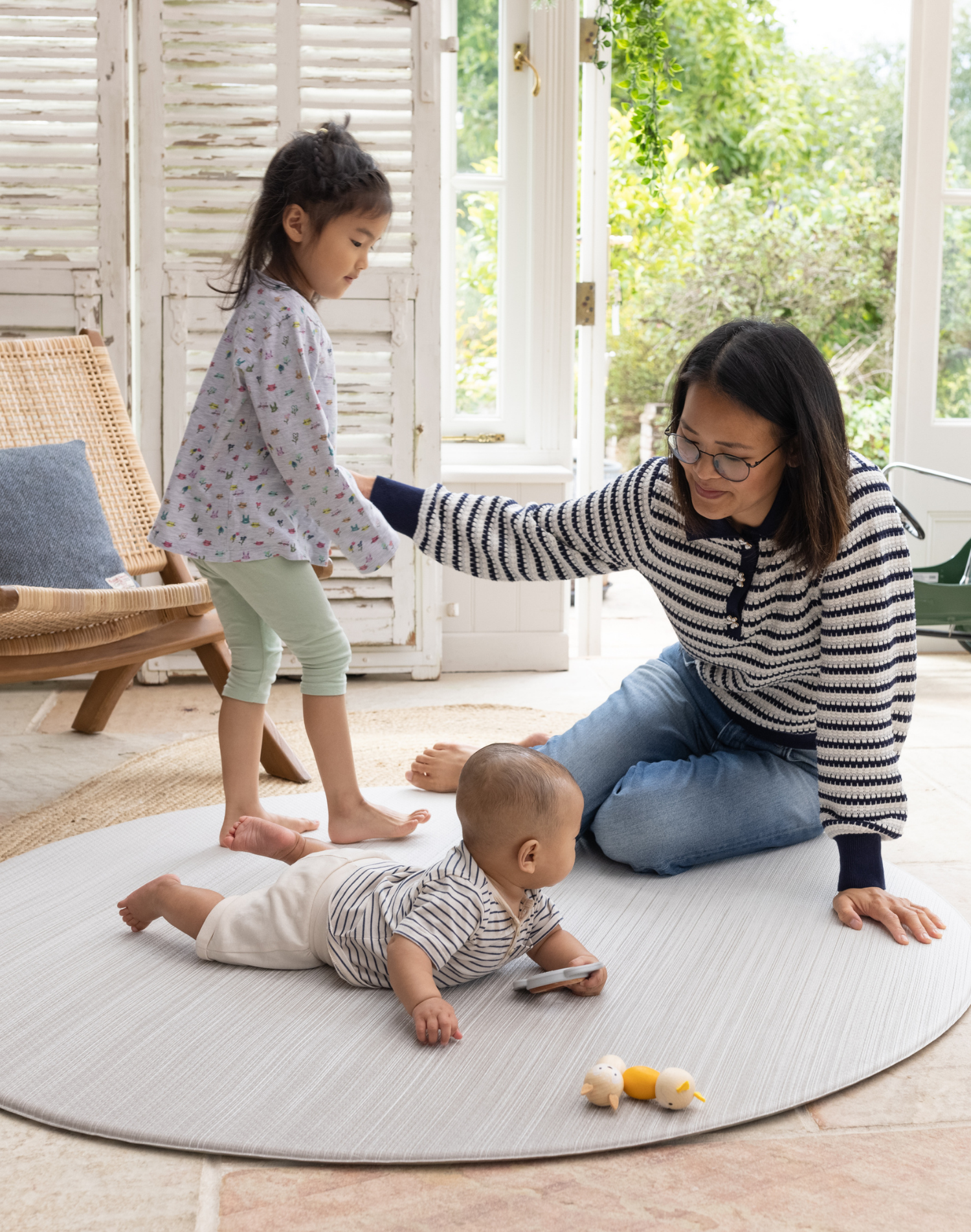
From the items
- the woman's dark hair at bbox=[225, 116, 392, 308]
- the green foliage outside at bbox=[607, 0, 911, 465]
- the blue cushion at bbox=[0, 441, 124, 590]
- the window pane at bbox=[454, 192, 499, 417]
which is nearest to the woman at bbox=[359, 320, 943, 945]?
the woman's dark hair at bbox=[225, 116, 392, 308]

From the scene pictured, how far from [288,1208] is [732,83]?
875 centimetres

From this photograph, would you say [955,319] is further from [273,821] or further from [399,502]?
[273,821]

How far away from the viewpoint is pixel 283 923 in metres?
1.39

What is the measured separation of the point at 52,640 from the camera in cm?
203

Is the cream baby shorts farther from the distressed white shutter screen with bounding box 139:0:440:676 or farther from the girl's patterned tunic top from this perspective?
the distressed white shutter screen with bounding box 139:0:440:676

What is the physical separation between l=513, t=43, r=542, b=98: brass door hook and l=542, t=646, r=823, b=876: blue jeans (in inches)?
80.7

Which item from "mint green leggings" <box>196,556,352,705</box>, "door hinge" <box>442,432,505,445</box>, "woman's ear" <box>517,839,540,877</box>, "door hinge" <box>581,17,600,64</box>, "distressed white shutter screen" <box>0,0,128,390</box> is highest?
"door hinge" <box>581,17,600,64</box>

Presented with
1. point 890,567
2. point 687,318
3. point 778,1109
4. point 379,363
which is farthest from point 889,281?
point 778,1109

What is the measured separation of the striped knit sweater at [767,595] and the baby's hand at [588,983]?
14.9 inches

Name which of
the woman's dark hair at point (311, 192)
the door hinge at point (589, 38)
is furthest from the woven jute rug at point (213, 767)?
the door hinge at point (589, 38)

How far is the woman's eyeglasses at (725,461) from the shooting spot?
138cm

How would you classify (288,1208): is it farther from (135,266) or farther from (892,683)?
(135,266)

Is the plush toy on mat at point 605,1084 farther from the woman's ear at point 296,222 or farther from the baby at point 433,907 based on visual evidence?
the woman's ear at point 296,222

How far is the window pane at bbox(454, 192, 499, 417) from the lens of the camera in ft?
11.0
